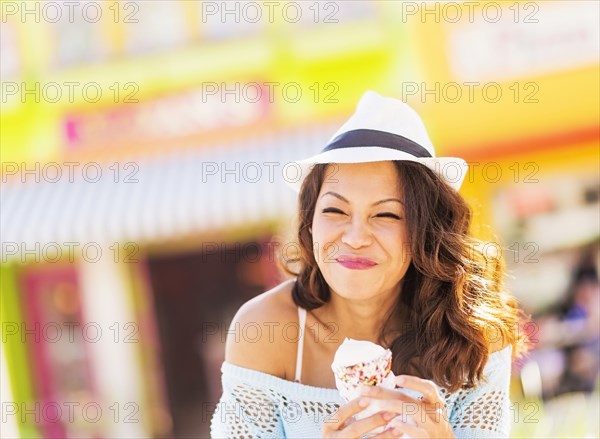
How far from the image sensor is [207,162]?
318 inches

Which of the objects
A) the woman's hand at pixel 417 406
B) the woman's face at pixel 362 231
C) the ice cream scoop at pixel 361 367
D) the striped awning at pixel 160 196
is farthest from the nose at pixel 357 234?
the striped awning at pixel 160 196

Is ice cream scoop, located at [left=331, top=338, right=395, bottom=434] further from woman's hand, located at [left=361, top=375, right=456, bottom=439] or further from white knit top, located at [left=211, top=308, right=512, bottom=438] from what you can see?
white knit top, located at [left=211, top=308, right=512, bottom=438]

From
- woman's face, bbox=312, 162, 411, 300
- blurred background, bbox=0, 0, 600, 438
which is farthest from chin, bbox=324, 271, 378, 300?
blurred background, bbox=0, 0, 600, 438

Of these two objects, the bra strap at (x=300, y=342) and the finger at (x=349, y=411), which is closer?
the finger at (x=349, y=411)

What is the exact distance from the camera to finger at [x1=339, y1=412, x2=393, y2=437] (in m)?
2.28

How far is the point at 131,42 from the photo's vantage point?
28.5 ft

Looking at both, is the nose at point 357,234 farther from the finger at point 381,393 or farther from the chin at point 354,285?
the finger at point 381,393

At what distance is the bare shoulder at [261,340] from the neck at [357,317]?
0.46 feet

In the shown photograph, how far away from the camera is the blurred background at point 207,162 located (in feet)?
23.6

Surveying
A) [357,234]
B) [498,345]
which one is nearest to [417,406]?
[357,234]

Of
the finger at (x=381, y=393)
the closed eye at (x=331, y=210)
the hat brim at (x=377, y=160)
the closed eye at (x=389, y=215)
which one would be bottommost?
the finger at (x=381, y=393)

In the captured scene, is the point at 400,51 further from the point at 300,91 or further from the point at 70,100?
the point at 70,100

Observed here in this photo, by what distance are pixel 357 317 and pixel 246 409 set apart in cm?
48

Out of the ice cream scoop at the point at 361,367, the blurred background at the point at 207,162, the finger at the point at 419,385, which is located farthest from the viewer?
the blurred background at the point at 207,162
